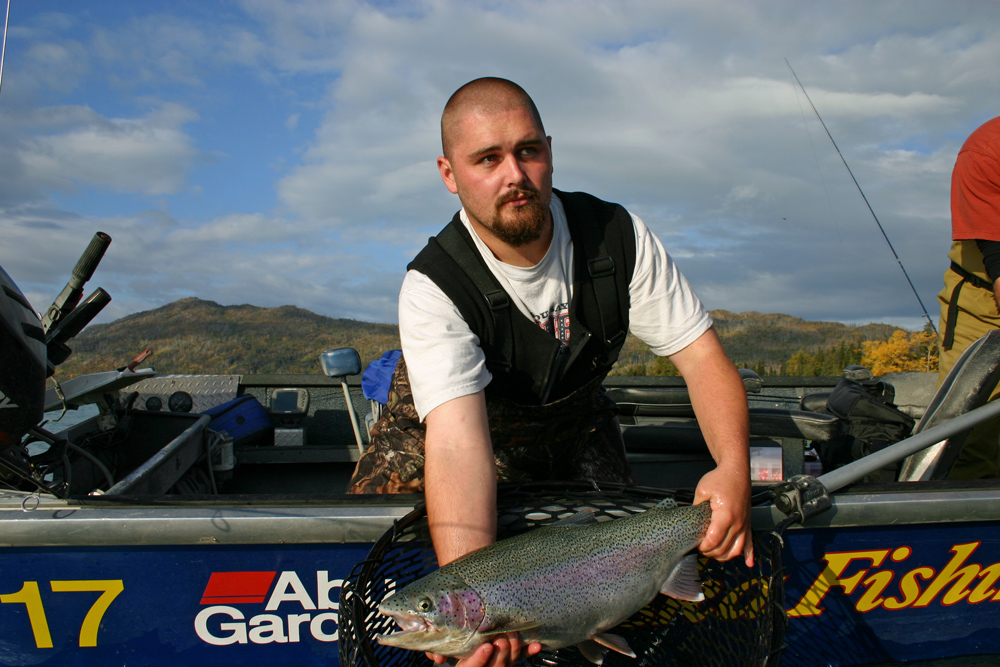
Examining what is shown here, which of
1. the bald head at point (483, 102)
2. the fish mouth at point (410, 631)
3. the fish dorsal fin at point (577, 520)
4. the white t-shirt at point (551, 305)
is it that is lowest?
the fish mouth at point (410, 631)

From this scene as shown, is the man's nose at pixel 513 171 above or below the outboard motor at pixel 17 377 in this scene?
above

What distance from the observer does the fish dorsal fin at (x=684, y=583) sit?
1789 millimetres

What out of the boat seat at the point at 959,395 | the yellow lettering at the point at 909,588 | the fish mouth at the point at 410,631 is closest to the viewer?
the fish mouth at the point at 410,631

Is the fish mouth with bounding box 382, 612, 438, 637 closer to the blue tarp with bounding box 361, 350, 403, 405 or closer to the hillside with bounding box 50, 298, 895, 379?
the blue tarp with bounding box 361, 350, 403, 405

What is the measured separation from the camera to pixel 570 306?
96.7 inches

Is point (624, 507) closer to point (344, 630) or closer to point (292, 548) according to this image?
point (344, 630)

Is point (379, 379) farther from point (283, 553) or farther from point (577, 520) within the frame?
point (577, 520)

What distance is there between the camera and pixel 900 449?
239 cm

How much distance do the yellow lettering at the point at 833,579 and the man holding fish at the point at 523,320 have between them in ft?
1.82

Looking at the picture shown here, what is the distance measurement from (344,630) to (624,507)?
93 cm

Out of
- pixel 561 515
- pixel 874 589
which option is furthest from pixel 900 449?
pixel 561 515

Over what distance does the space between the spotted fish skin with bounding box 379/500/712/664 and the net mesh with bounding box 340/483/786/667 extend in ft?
0.63

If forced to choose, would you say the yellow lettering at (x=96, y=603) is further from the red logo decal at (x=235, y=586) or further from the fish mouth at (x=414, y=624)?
the fish mouth at (x=414, y=624)

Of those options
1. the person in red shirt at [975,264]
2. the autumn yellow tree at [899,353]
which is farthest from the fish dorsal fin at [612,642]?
the autumn yellow tree at [899,353]
